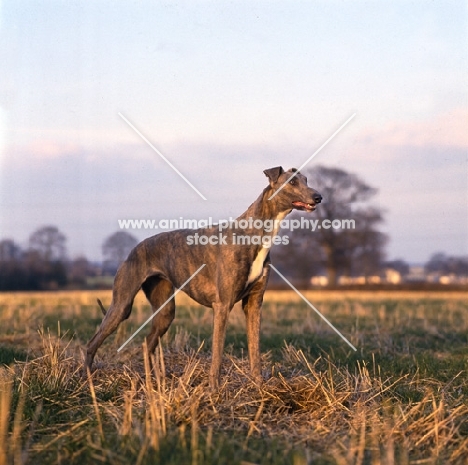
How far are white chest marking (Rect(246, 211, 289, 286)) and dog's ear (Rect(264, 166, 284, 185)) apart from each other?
1.40 feet

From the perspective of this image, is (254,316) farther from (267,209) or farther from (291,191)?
(291,191)

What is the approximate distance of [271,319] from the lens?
17.4 m

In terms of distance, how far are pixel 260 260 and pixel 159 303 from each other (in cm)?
228

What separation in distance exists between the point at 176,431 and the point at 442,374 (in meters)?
4.99

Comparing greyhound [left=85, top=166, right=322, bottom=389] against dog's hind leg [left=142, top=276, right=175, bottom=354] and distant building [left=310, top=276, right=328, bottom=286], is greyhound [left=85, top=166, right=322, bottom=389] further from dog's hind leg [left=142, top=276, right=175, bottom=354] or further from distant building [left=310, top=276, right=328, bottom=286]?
distant building [left=310, top=276, right=328, bottom=286]

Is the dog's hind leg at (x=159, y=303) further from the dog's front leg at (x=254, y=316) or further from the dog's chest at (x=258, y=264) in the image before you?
the dog's chest at (x=258, y=264)

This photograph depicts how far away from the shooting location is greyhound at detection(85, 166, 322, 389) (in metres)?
8.09

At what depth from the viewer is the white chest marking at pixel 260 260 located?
8141 mm

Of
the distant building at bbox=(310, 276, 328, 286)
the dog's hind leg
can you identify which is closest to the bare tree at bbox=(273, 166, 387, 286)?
the distant building at bbox=(310, 276, 328, 286)

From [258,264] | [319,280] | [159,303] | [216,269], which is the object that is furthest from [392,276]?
[258,264]

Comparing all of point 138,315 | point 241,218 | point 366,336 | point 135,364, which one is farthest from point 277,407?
point 138,315

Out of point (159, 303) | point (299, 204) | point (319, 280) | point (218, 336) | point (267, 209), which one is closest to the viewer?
point (299, 204)

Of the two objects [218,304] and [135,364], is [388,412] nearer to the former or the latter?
[218,304]

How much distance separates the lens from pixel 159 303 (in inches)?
387
